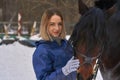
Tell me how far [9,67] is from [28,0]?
476 inches

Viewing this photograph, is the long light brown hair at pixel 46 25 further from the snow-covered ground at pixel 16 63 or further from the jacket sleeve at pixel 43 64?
the snow-covered ground at pixel 16 63

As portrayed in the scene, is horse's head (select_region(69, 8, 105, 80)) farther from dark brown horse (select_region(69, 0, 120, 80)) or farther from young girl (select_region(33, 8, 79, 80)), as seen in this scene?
young girl (select_region(33, 8, 79, 80))

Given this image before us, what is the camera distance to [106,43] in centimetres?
266

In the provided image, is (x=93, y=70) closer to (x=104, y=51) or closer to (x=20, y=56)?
(x=104, y=51)

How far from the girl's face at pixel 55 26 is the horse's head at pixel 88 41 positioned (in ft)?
1.01

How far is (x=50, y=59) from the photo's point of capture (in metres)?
2.86

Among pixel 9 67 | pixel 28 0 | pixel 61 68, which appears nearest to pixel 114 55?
pixel 61 68

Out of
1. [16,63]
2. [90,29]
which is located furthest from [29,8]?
[90,29]

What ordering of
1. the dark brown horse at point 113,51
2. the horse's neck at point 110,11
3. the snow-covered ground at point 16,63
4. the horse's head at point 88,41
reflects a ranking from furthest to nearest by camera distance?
the snow-covered ground at point 16,63
the dark brown horse at point 113,51
the horse's neck at point 110,11
the horse's head at point 88,41

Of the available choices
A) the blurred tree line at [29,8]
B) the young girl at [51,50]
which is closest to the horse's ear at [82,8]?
the young girl at [51,50]

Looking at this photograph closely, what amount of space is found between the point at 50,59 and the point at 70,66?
273mm

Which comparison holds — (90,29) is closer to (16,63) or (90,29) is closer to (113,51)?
(113,51)

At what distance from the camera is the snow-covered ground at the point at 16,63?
5.76 meters

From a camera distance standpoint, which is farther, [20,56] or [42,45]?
[20,56]
